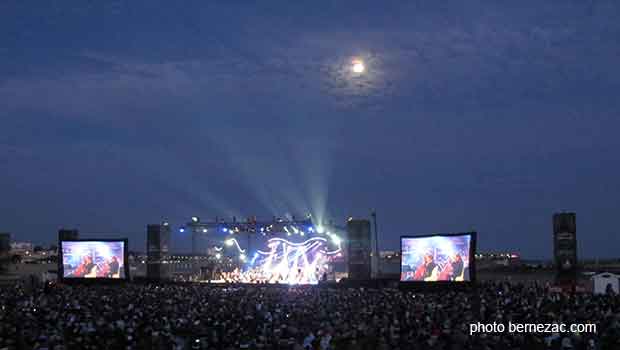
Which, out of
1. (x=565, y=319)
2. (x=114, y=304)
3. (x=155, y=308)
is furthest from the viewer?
(x=114, y=304)

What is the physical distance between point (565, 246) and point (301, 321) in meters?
15.7

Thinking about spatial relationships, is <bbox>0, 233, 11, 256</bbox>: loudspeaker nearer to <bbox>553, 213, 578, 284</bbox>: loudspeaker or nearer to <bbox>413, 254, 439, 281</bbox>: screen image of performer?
<bbox>413, 254, 439, 281</bbox>: screen image of performer

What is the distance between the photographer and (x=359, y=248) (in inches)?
1582

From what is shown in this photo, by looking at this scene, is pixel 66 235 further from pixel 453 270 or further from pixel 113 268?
pixel 453 270

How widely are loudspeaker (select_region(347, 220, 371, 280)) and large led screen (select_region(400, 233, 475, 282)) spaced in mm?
2953

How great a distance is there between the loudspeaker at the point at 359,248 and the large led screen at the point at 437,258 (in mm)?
2953

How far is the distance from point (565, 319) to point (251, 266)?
3176cm

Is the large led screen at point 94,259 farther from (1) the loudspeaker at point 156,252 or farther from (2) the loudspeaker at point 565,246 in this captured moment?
(2) the loudspeaker at point 565,246

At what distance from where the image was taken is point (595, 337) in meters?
17.0

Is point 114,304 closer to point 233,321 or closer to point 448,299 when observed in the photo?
point 233,321

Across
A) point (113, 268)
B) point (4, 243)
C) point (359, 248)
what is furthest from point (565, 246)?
point (4, 243)

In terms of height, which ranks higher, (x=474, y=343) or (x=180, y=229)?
(x=180, y=229)

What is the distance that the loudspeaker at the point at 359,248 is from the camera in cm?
3997

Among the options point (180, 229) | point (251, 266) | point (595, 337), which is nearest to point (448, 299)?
point (595, 337)
